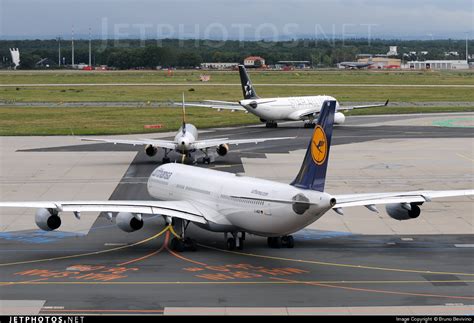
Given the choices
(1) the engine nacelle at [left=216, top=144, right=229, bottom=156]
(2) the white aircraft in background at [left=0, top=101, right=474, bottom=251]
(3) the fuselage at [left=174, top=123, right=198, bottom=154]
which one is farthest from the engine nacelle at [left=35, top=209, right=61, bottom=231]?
(1) the engine nacelle at [left=216, top=144, right=229, bottom=156]

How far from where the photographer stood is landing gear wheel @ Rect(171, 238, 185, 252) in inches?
1829

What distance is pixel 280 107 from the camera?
117 metres

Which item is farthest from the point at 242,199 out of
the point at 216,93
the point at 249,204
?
the point at 216,93

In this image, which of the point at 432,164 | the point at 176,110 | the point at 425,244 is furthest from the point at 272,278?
the point at 176,110

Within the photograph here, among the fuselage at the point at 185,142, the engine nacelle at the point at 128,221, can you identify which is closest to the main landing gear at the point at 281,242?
the engine nacelle at the point at 128,221

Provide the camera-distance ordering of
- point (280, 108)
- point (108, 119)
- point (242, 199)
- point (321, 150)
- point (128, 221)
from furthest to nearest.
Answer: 1. point (108, 119)
2. point (280, 108)
3. point (128, 221)
4. point (242, 199)
5. point (321, 150)

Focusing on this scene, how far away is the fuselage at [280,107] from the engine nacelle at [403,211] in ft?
224

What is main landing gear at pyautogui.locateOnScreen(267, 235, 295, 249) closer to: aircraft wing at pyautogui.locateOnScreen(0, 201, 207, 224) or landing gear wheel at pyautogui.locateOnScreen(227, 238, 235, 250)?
landing gear wheel at pyautogui.locateOnScreen(227, 238, 235, 250)

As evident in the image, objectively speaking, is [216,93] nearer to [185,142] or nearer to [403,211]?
[185,142]

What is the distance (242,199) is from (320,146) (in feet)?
18.0

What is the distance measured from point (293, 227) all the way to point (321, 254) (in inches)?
167

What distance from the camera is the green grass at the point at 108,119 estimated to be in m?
110

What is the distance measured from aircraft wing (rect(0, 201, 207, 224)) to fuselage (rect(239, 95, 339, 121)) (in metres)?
68.2

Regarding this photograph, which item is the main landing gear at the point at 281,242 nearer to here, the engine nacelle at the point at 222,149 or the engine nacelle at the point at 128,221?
the engine nacelle at the point at 128,221
